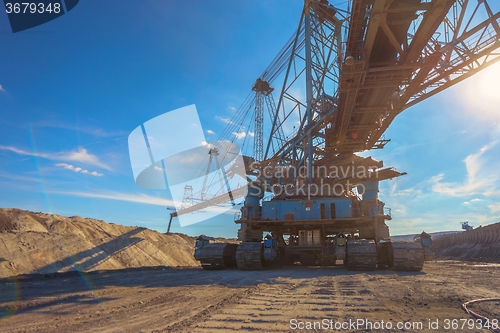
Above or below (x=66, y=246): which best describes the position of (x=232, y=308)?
below

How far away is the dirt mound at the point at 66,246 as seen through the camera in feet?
47.0

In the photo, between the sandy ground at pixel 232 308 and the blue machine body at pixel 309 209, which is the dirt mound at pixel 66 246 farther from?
the blue machine body at pixel 309 209

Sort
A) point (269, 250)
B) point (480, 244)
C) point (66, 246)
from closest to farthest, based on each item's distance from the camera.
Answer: point (269, 250), point (66, 246), point (480, 244)

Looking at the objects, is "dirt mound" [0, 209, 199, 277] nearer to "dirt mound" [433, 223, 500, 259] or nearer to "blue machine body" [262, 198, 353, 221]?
"blue machine body" [262, 198, 353, 221]

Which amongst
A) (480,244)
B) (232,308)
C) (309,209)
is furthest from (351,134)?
(480,244)

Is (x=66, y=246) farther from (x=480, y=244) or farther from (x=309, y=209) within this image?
(x=480, y=244)

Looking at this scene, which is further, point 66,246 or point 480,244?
point 480,244

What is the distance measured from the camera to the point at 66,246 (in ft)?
56.1

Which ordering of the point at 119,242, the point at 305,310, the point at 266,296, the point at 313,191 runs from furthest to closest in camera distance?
the point at 119,242 → the point at 313,191 → the point at 266,296 → the point at 305,310

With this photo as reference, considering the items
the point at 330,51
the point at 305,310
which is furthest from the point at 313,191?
the point at 305,310

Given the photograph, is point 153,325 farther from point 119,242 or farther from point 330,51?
point 330,51

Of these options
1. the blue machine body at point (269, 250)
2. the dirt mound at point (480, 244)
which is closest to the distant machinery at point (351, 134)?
Answer: the blue machine body at point (269, 250)

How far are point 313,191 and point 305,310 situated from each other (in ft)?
46.6

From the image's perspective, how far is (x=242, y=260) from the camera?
15164mm
